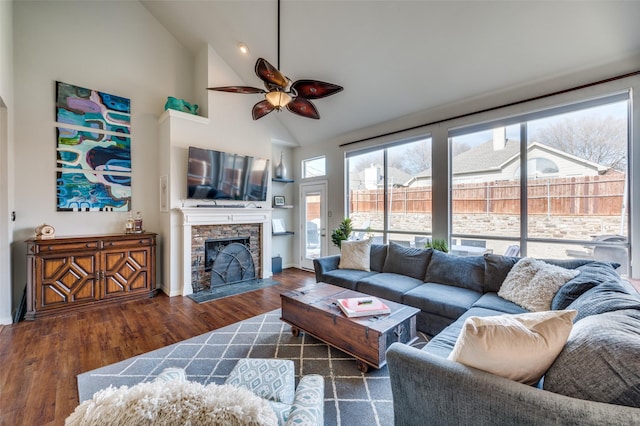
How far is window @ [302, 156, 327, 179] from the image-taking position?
19.1 ft

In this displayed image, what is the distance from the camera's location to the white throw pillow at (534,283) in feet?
7.50

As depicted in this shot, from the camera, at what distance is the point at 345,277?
3.62 meters

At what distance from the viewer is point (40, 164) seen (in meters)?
3.67

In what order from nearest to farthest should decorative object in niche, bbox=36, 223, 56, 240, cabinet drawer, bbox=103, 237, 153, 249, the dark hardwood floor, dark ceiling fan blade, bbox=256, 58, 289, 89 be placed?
the dark hardwood floor → dark ceiling fan blade, bbox=256, 58, 289, 89 → decorative object in niche, bbox=36, 223, 56, 240 → cabinet drawer, bbox=103, 237, 153, 249

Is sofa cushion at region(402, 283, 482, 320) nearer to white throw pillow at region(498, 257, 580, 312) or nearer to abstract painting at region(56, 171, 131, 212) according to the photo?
white throw pillow at region(498, 257, 580, 312)

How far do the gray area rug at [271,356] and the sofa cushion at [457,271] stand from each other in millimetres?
888

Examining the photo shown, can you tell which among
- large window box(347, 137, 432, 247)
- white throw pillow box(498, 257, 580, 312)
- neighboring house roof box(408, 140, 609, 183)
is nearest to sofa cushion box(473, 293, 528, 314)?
white throw pillow box(498, 257, 580, 312)

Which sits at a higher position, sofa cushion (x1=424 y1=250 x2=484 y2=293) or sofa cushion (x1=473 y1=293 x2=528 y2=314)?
sofa cushion (x1=424 y1=250 x2=484 y2=293)

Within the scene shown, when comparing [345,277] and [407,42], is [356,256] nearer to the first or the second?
[345,277]

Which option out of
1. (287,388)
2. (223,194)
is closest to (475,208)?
(287,388)

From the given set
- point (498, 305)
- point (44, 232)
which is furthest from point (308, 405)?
point (44, 232)

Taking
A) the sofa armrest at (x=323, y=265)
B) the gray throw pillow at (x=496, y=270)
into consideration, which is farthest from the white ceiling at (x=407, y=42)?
the sofa armrest at (x=323, y=265)

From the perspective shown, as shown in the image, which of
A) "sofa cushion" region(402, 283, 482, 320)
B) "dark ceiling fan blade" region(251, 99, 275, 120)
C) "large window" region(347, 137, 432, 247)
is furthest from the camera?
"large window" region(347, 137, 432, 247)

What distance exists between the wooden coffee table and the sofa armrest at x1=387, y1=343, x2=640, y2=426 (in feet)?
2.65
